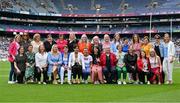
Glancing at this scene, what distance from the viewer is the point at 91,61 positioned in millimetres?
16297

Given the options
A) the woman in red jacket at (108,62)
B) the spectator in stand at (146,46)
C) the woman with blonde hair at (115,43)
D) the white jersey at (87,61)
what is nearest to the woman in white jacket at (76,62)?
the white jersey at (87,61)

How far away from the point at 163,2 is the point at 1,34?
29784 millimetres

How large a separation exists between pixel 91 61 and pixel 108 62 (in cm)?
64

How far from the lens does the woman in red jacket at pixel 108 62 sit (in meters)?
16.2

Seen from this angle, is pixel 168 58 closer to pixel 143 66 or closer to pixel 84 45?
pixel 143 66

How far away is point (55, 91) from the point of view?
13125mm

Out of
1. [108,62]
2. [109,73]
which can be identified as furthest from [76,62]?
[109,73]

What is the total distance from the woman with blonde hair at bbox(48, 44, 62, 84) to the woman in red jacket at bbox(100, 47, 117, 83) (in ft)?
5.25

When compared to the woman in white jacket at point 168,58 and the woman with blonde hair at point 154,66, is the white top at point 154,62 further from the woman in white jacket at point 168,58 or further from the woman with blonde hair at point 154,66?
the woman in white jacket at point 168,58

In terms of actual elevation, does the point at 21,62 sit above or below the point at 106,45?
below

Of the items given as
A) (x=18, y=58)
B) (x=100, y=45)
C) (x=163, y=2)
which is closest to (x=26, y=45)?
(x=18, y=58)

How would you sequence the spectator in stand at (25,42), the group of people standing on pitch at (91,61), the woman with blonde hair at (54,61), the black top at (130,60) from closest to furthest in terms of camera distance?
the woman with blonde hair at (54,61) → the group of people standing on pitch at (91,61) → the black top at (130,60) → the spectator in stand at (25,42)

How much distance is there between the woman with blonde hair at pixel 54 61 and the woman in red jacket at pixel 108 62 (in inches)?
63.0

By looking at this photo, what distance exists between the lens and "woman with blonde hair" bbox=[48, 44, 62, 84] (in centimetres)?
1609
